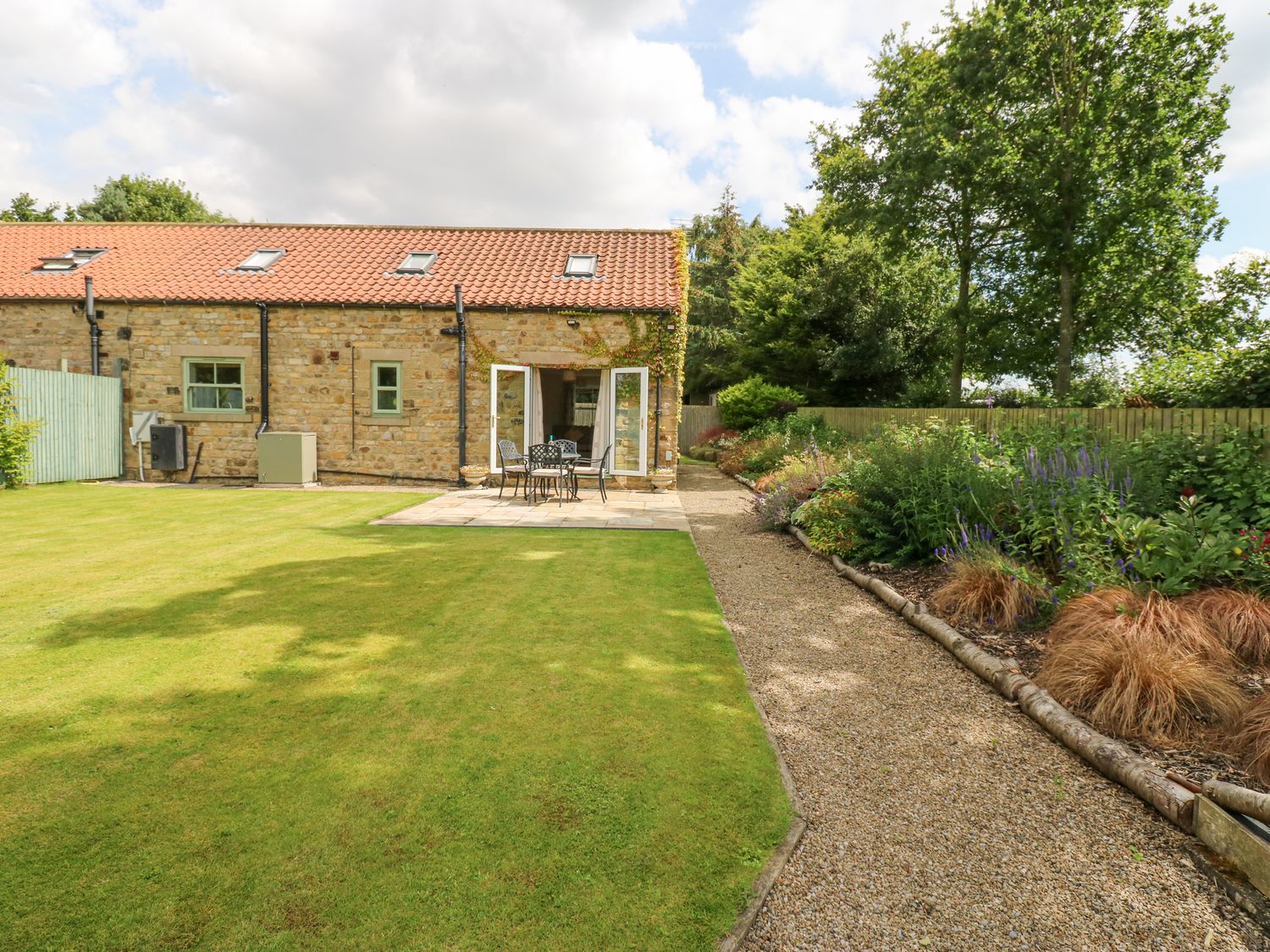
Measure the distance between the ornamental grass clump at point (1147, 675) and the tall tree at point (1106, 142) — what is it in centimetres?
1614

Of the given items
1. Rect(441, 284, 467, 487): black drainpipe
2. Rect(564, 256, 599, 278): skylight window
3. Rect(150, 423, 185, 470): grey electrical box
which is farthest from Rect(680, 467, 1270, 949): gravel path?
Rect(150, 423, 185, 470): grey electrical box

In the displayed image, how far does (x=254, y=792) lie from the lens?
2557 millimetres

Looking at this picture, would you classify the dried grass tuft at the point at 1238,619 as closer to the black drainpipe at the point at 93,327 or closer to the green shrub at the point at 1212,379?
the green shrub at the point at 1212,379

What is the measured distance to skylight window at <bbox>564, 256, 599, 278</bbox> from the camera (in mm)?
14773

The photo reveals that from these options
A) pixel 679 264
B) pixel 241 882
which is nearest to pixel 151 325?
pixel 679 264

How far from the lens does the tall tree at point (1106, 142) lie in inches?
620

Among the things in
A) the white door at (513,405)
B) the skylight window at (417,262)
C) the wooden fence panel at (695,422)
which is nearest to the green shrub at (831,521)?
the white door at (513,405)

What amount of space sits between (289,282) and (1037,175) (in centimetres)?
1782

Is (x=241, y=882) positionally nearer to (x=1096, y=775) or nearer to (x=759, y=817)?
(x=759, y=817)

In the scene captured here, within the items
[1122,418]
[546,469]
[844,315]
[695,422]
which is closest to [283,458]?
[546,469]

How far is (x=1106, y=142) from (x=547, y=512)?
16.5m

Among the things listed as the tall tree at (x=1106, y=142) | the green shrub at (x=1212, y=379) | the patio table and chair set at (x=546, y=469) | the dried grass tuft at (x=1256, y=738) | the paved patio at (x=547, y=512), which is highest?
the tall tree at (x=1106, y=142)

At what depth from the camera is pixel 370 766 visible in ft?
9.12

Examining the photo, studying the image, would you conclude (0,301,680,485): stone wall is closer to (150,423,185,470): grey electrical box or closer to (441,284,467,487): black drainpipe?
(441,284,467,487): black drainpipe
